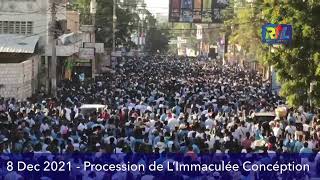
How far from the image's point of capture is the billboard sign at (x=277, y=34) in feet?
77.4

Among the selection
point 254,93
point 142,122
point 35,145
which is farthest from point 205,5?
point 35,145

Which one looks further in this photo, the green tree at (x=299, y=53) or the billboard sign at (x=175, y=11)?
the billboard sign at (x=175, y=11)

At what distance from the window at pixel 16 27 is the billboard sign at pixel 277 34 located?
50.7ft

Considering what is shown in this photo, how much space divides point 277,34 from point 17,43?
14660 millimetres

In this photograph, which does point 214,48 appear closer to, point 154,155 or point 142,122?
point 142,122

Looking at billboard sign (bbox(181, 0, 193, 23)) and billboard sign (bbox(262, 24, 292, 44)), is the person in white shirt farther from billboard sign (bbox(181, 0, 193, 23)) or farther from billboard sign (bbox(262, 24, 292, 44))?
billboard sign (bbox(181, 0, 193, 23))

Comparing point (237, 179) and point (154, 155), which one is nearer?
point (237, 179)

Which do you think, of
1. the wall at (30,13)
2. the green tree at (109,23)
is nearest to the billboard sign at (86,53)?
the wall at (30,13)

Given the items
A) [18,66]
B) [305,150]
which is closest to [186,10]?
[18,66]

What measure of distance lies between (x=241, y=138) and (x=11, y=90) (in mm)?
15624

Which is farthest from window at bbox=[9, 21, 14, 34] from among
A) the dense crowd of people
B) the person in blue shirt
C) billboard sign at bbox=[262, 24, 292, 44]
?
the person in blue shirt

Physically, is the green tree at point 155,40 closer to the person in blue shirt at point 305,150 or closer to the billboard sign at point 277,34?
the billboard sign at point 277,34

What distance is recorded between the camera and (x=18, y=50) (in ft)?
106

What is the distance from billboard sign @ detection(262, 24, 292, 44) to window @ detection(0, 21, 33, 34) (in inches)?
609
